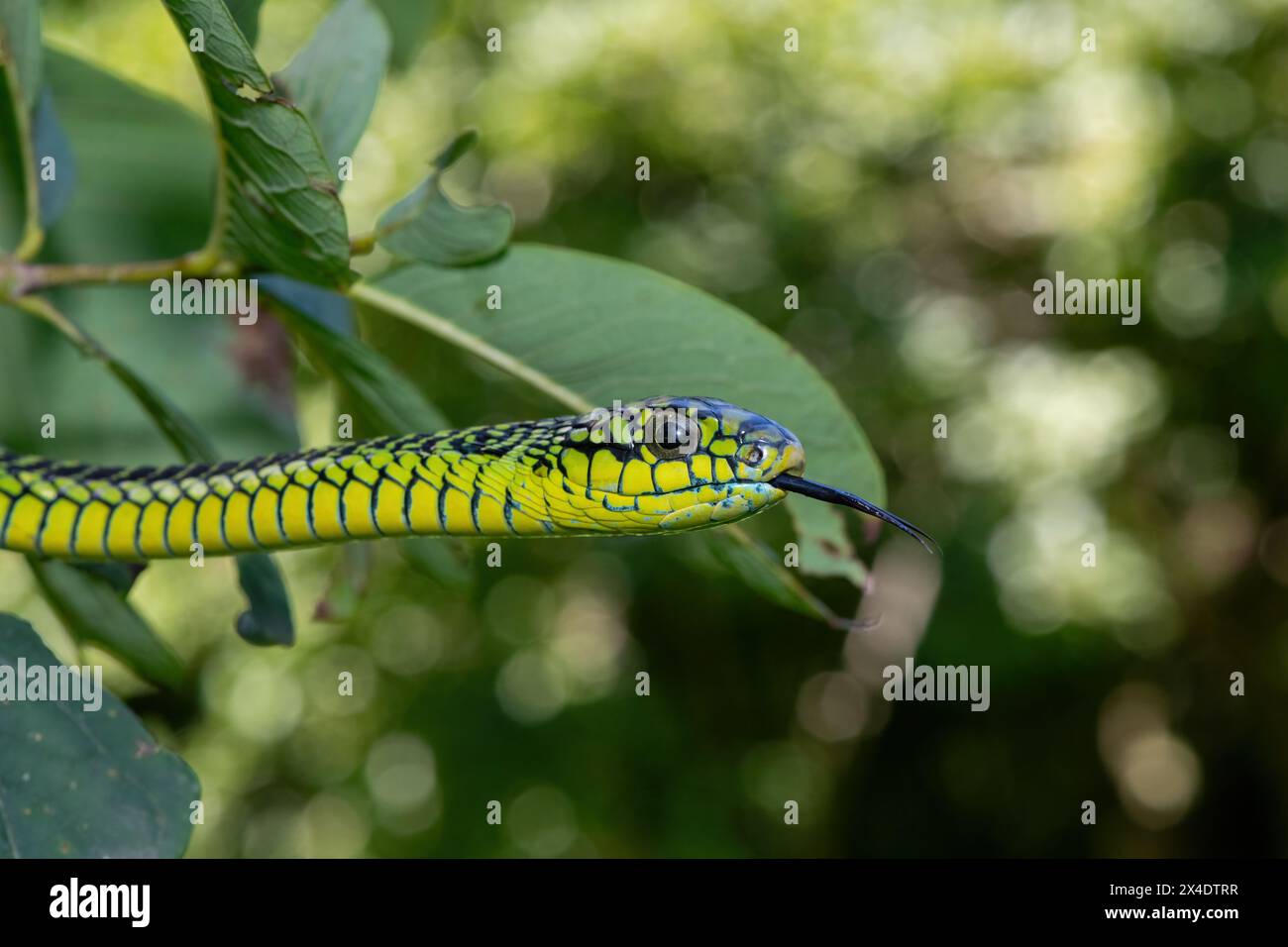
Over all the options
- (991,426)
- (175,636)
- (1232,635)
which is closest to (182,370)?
(175,636)

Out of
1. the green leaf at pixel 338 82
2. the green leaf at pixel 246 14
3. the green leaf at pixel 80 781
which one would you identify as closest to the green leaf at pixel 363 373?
the green leaf at pixel 338 82

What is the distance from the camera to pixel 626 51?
5.25 metres

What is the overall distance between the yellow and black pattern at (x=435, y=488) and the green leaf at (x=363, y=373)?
16 cm

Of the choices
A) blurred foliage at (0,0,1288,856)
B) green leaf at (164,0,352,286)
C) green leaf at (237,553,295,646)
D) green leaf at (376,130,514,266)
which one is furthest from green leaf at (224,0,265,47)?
blurred foliage at (0,0,1288,856)

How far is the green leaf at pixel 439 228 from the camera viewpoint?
1396 millimetres

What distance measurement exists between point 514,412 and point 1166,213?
2.77 meters

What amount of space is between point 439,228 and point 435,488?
0.32m

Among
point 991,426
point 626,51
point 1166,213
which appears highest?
point 626,51

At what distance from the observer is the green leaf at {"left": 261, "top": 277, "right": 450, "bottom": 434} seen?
1.53m

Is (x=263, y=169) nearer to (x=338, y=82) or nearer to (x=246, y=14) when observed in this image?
(x=246, y=14)

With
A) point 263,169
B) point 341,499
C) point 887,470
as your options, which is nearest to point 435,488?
point 341,499

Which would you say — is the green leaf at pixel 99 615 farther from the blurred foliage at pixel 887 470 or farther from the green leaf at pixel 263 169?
the blurred foliage at pixel 887 470

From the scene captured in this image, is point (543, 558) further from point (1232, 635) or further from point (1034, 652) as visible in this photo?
point (1232, 635)

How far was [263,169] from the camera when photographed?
1.28m
